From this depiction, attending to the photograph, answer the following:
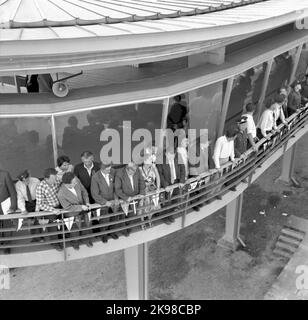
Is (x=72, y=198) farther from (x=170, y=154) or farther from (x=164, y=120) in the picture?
(x=164, y=120)

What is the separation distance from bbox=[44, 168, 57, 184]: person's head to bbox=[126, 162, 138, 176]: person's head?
124 cm

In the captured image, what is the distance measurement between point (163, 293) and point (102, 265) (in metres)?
2.28

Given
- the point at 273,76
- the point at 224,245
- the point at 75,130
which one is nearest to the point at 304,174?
the point at 224,245

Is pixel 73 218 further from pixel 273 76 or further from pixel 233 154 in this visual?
pixel 273 76

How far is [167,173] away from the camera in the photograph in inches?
303

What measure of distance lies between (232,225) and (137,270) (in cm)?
495

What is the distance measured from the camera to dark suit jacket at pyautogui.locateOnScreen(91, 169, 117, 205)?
7.01 m

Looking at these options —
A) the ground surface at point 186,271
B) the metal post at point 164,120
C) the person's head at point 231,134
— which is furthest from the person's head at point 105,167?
the ground surface at point 186,271

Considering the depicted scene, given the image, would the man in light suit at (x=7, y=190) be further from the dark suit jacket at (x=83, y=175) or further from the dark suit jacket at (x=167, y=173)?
the dark suit jacket at (x=167, y=173)

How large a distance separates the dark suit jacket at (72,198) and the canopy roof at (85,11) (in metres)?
2.59

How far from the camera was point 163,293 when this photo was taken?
12.2 m

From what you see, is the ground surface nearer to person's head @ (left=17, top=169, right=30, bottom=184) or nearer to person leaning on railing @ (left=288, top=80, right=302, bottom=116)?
person leaning on railing @ (left=288, top=80, right=302, bottom=116)

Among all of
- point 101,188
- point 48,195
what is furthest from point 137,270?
point 48,195

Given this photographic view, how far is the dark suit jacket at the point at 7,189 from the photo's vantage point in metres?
6.62
